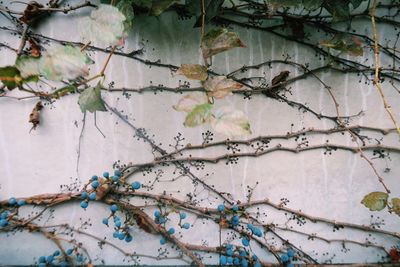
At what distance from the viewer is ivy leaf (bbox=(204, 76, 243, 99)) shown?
1.04 metres

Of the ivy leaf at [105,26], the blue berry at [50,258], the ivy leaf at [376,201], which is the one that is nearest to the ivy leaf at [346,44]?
the ivy leaf at [376,201]

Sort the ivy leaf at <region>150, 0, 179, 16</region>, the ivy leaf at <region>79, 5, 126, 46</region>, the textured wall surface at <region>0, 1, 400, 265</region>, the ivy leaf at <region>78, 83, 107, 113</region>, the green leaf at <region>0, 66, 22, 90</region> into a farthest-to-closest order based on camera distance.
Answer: the textured wall surface at <region>0, 1, 400, 265</region>
the ivy leaf at <region>150, 0, 179, 16</region>
the ivy leaf at <region>78, 83, 107, 113</region>
the ivy leaf at <region>79, 5, 126, 46</region>
the green leaf at <region>0, 66, 22, 90</region>

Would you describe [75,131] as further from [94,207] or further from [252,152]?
[252,152]

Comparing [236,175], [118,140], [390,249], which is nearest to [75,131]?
[118,140]

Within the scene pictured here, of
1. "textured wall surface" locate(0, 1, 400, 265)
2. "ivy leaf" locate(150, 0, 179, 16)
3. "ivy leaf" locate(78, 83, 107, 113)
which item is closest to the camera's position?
"ivy leaf" locate(78, 83, 107, 113)

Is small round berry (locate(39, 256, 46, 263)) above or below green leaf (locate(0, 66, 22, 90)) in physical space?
below

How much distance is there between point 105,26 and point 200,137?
0.59 m

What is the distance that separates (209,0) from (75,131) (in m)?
0.72

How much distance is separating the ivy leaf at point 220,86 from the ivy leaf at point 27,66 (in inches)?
18.9

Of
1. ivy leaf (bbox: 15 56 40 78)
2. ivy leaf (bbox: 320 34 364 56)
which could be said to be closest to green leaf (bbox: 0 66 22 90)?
ivy leaf (bbox: 15 56 40 78)

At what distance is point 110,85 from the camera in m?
1.35

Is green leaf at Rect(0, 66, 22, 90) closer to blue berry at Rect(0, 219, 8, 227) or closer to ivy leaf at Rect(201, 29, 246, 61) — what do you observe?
ivy leaf at Rect(201, 29, 246, 61)

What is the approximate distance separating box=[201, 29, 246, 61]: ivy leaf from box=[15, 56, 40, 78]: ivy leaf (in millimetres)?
484

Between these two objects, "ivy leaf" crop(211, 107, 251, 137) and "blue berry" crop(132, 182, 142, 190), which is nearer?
"ivy leaf" crop(211, 107, 251, 137)
